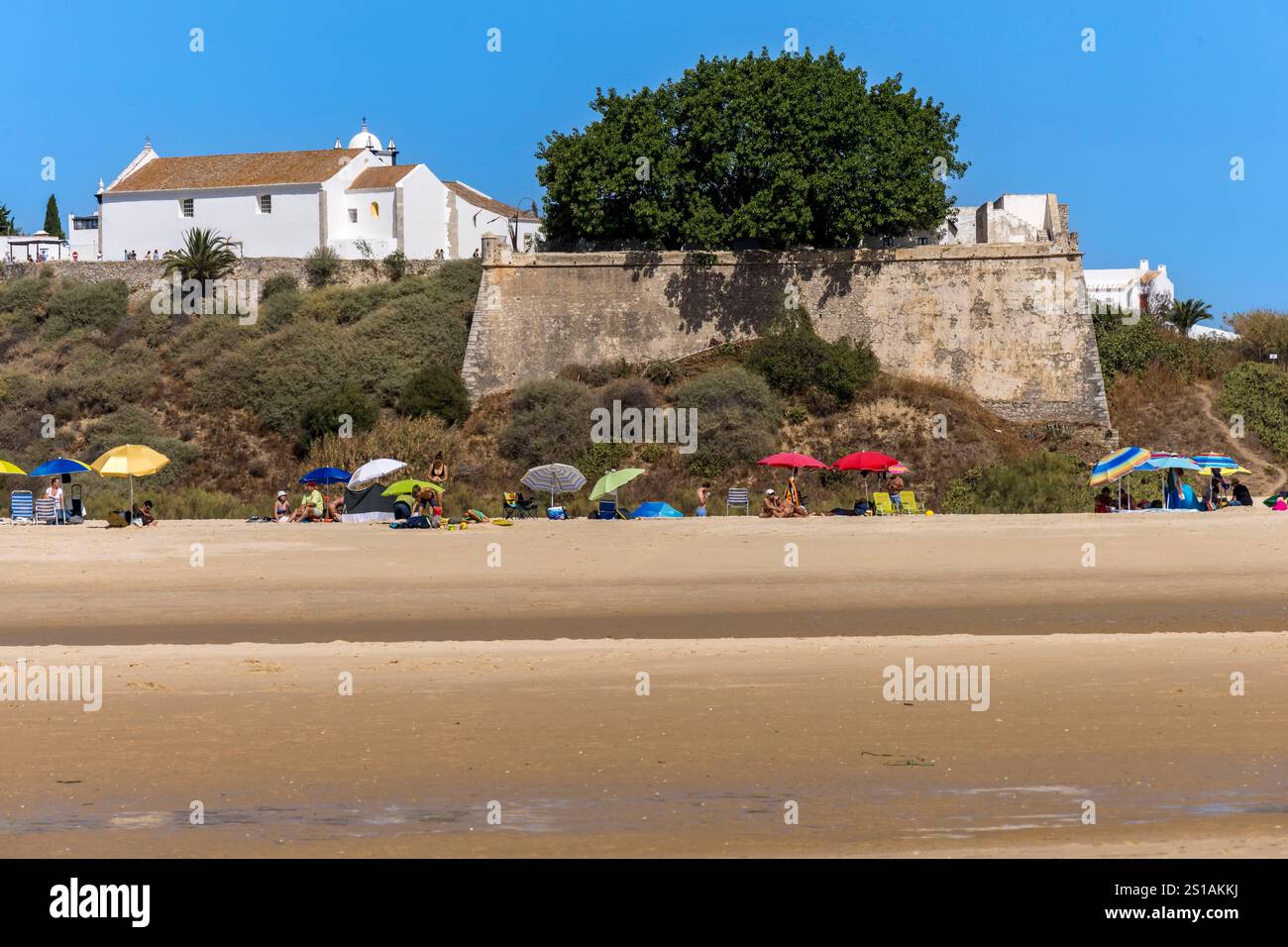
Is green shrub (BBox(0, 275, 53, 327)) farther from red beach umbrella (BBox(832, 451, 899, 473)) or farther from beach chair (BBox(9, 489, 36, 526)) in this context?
red beach umbrella (BBox(832, 451, 899, 473))

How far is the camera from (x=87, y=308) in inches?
1690

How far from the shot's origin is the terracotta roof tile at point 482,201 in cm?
4944

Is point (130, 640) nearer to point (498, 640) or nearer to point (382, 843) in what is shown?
point (498, 640)

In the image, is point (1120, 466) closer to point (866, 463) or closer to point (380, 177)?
point (866, 463)

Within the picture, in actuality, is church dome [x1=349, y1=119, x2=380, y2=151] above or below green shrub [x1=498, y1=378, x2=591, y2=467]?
above

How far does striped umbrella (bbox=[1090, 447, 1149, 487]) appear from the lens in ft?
84.1

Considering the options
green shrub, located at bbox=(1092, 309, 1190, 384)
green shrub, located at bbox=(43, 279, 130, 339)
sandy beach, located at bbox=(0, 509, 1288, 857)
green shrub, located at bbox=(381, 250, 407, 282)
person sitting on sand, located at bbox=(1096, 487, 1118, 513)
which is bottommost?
sandy beach, located at bbox=(0, 509, 1288, 857)

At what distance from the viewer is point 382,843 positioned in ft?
25.3

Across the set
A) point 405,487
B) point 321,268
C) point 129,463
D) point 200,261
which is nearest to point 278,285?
point 321,268

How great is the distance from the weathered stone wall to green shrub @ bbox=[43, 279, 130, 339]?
12.1 m

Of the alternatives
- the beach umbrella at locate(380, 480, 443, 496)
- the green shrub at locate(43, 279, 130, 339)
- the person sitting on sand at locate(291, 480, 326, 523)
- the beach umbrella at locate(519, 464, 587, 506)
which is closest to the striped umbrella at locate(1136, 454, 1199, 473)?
the beach umbrella at locate(519, 464, 587, 506)

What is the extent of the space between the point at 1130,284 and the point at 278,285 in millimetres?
33477

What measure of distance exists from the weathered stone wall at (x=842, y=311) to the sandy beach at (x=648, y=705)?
574 inches
